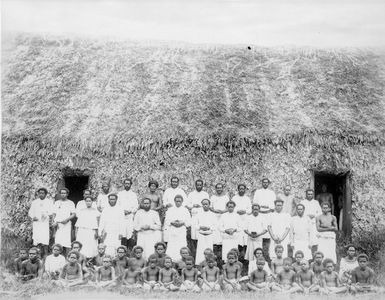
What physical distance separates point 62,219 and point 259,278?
365 centimetres

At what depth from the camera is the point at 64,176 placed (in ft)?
32.7

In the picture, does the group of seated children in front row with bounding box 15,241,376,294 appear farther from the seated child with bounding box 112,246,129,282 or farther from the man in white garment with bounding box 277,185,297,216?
the man in white garment with bounding box 277,185,297,216

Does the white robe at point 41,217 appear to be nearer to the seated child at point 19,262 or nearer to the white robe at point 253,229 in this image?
the seated child at point 19,262

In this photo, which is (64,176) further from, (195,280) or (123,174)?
(195,280)

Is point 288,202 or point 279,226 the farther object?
point 288,202

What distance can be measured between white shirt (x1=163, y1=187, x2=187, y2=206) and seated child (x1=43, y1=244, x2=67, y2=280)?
2.05m

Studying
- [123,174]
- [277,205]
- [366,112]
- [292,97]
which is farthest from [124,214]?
[366,112]

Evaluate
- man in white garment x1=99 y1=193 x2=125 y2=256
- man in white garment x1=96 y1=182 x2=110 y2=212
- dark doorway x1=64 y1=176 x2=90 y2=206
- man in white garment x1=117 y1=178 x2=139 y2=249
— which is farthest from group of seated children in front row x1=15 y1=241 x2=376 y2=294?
dark doorway x1=64 y1=176 x2=90 y2=206

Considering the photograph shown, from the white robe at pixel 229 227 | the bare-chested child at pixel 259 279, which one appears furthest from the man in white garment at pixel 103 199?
the bare-chested child at pixel 259 279

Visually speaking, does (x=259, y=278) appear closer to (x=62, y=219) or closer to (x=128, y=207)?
(x=128, y=207)

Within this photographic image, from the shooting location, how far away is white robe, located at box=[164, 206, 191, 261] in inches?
339

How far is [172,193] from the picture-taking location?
919cm

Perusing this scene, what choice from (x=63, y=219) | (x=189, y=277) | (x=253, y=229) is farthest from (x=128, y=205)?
(x=253, y=229)

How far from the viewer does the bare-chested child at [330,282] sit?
7.86m
